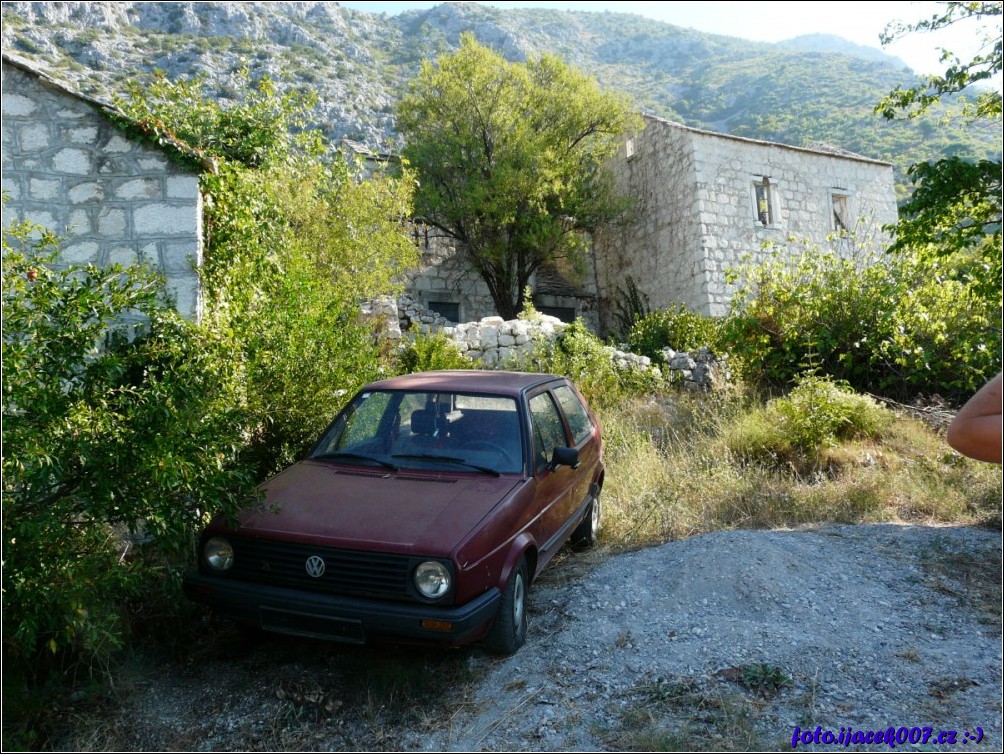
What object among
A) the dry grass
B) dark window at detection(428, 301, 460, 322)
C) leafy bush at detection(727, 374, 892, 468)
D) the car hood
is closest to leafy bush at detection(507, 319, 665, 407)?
the dry grass

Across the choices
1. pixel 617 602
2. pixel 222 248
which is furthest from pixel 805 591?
pixel 222 248

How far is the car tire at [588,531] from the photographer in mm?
5828

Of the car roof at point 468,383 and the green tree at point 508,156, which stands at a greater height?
the green tree at point 508,156

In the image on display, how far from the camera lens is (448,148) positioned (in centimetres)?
1809

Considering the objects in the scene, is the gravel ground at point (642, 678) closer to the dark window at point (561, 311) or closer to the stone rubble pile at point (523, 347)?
the stone rubble pile at point (523, 347)

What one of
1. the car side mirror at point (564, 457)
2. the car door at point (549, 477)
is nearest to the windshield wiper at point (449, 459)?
the car door at point (549, 477)

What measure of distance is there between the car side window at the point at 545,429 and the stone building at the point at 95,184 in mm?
2768

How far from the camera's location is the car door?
4449 millimetres

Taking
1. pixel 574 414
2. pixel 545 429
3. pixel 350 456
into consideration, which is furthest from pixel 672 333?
pixel 350 456

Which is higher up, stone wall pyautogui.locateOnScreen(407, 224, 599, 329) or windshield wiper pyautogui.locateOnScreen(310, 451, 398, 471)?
stone wall pyautogui.locateOnScreen(407, 224, 599, 329)

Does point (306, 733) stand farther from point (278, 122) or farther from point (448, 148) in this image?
point (448, 148)

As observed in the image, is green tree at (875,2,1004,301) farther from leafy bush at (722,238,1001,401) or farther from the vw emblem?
the vw emblem

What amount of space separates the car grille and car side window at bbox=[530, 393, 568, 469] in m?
1.32

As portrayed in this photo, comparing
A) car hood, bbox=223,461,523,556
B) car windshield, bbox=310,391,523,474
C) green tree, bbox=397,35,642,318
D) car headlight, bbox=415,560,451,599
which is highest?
green tree, bbox=397,35,642,318
